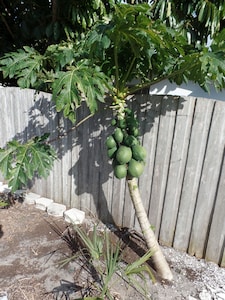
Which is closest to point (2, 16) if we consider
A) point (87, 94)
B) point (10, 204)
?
point (10, 204)

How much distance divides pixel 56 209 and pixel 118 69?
1.93 m

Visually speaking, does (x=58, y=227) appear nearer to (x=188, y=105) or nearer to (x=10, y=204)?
(x=10, y=204)

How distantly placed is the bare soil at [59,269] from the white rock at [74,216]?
10 centimetres

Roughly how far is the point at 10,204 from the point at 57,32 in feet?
7.36

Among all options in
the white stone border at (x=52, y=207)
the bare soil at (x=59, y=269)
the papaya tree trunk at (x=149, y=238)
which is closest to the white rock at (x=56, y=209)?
the white stone border at (x=52, y=207)

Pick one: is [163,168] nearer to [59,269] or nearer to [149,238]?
[149,238]

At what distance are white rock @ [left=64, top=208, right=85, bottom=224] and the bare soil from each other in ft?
0.31

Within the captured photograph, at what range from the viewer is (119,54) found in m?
1.87

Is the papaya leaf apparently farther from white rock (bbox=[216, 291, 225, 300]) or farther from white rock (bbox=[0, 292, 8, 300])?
white rock (bbox=[216, 291, 225, 300])

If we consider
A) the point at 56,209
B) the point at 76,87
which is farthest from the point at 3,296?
the point at 76,87

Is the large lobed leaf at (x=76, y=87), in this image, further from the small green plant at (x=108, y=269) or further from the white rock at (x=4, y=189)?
the white rock at (x=4, y=189)

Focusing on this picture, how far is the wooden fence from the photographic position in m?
2.15

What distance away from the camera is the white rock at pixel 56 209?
3031 millimetres

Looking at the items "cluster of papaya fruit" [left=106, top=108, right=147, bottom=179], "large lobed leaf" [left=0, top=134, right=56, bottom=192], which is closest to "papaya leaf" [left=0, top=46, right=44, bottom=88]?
"large lobed leaf" [left=0, top=134, right=56, bottom=192]
